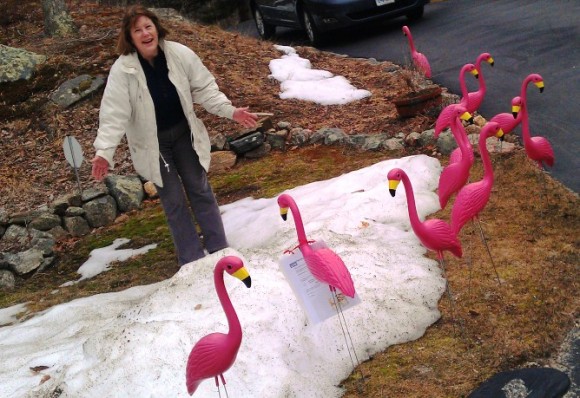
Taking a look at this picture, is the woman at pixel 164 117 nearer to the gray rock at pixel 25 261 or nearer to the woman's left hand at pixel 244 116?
the woman's left hand at pixel 244 116

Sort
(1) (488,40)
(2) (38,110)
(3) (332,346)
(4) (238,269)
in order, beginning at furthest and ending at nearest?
(1) (488,40), (2) (38,110), (3) (332,346), (4) (238,269)

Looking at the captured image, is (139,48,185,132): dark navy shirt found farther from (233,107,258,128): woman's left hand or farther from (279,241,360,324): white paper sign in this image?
(279,241,360,324): white paper sign

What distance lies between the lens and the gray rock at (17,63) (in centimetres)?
835

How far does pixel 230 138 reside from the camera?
6.99 meters

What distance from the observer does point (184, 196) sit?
477 cm

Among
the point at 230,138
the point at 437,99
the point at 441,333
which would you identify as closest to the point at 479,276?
the point at 441,333

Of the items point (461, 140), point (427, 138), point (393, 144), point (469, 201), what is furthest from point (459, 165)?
point (393, 144)

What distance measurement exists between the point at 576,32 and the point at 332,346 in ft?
20.6

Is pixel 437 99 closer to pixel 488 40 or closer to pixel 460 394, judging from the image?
pixel 488 40

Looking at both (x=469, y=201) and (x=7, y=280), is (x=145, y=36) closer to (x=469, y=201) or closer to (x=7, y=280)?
(x=469, y=201)

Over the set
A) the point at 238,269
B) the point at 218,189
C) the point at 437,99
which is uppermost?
the point at 238,269

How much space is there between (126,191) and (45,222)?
0.75m

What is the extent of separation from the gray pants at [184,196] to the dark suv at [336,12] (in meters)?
5.96

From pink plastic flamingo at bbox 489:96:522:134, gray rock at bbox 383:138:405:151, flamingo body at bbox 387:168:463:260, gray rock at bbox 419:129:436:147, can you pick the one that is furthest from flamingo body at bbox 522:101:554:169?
gray rock at bbox 383:138:405:151
